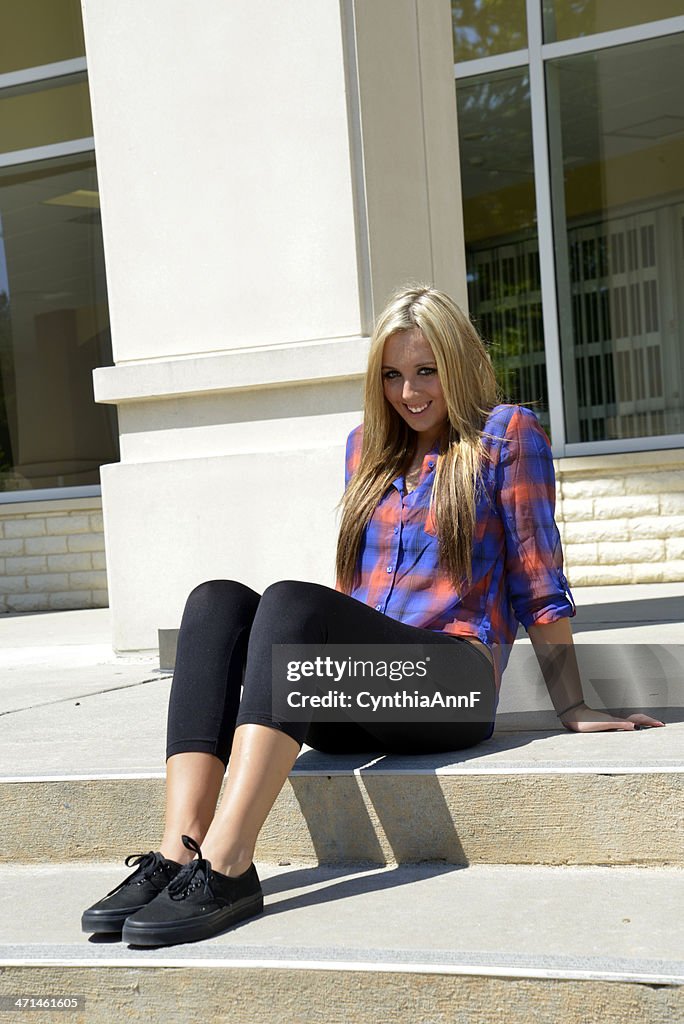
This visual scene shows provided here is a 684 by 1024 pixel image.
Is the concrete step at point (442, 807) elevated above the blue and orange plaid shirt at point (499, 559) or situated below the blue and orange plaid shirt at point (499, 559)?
below

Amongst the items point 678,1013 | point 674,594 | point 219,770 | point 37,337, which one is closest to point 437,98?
point 674,594

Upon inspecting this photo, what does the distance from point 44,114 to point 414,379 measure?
6740 millimetres

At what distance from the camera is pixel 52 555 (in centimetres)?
815

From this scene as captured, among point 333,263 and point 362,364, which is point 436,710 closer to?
point 362,364

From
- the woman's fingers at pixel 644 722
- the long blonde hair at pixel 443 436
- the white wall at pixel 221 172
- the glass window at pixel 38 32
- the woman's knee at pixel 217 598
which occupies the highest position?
the glass window at pixel 38 32

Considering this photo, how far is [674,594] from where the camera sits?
6.08 m

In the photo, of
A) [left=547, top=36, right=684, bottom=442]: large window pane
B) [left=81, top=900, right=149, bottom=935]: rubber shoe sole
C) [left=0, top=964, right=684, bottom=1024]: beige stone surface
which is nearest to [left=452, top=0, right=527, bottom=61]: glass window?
[left=547, top=36, right=684, bottom=442]: large window pane

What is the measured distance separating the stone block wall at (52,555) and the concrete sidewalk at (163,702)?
2785mm

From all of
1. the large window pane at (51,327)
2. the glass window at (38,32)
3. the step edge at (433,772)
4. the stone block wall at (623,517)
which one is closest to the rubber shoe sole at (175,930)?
the step edge at (433,772)

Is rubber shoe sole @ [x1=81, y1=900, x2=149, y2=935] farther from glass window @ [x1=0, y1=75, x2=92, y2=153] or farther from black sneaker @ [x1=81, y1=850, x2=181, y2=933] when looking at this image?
glass window @ [x1=0, y1=75, x2=92, y2=153]

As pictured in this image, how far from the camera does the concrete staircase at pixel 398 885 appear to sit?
1883mm

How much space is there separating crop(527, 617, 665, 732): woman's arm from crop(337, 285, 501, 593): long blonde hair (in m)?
0.21

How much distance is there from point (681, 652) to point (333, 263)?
5.69 ft

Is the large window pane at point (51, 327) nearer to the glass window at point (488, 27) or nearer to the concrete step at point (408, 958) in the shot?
the glass window at point (488, 27)
